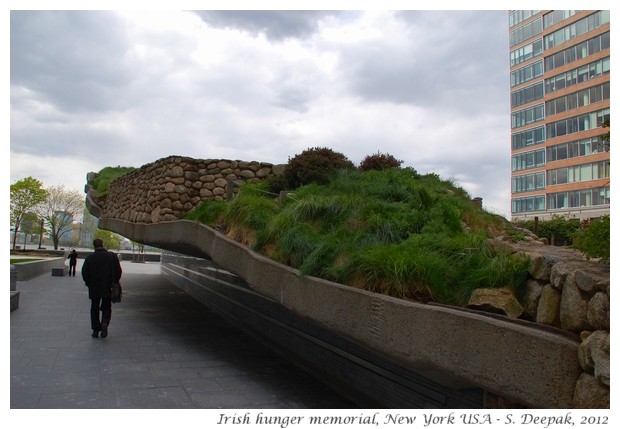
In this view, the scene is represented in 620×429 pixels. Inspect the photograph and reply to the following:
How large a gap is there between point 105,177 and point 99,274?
1430cm

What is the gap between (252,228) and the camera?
7.32 meters

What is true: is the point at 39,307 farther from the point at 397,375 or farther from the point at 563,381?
the point at 563,381

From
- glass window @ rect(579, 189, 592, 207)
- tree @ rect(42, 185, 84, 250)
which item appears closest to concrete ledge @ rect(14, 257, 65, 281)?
tree @ rect(42, 185, 84, 250)

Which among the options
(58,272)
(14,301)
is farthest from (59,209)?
(14,301)

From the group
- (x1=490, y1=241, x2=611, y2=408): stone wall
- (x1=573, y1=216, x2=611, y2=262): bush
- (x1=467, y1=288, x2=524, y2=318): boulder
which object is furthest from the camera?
(x1=467, y1=288, x2=524, y2=318): boulder

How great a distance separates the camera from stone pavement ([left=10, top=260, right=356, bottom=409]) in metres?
5.20

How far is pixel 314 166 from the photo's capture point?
9.15 meters

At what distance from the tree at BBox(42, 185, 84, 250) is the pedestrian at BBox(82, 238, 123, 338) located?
150ft

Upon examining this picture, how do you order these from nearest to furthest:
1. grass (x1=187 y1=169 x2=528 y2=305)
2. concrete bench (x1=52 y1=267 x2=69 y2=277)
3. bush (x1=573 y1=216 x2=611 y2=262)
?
bush (x1=573 y1=216 x2=611 y2=262), grass (x1=187 y1=169 x2=528 y2=305), concrete bench (x1=52 y1=267 x2=69 y2=277)

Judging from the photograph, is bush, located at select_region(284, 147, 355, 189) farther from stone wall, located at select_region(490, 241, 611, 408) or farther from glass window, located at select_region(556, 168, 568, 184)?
glass window, located at select_region(556, 168, 568, 184)

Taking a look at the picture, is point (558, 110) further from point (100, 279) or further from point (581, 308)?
point (581, 308)

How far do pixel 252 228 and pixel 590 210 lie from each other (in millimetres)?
42857

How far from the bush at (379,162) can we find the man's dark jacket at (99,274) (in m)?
5.25
